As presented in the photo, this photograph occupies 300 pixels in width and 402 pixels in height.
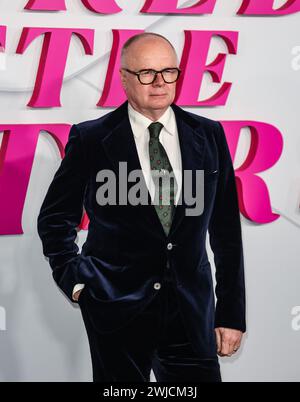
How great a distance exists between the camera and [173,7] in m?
2.92

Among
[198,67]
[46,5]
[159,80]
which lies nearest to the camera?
[159,80]

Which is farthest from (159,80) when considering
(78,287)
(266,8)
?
(266,8)

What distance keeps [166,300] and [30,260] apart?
0.91 metres

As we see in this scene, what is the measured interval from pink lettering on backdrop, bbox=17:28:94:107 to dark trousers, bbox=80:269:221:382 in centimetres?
96

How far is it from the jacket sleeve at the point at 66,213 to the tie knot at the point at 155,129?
26 centimetres

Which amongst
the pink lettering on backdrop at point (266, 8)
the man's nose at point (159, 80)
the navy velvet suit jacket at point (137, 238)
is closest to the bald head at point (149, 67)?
the man's nose at point (159, 80)

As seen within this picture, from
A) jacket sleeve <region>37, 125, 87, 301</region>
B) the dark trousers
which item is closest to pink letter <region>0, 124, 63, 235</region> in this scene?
jacket sleeve <region>37, 125, 87, 301</region>

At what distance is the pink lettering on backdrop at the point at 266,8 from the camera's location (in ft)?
9.71

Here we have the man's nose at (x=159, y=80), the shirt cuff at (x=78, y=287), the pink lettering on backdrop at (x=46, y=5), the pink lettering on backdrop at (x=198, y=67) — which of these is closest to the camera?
the man's nose at (x=159, y=80)

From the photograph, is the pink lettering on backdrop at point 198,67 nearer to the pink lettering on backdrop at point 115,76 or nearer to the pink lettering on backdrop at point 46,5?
the pink lettering on backdrop at point 115,76

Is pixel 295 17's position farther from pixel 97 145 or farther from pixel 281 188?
pixel 97 145

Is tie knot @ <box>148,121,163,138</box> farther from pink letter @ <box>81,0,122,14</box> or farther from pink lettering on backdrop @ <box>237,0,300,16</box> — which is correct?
pink lettering on backdrop @ <box>237,0,300,16</box>

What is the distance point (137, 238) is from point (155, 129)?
0.40 meters

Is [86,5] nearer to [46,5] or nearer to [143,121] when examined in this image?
[46,5]
